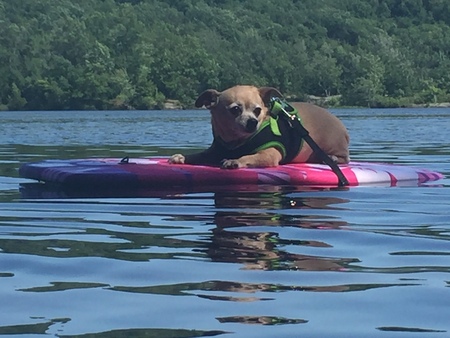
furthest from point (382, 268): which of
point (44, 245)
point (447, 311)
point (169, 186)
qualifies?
point (169, 186)

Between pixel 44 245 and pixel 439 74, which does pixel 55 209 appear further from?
pixel 439 74

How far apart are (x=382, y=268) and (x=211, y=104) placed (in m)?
4.64

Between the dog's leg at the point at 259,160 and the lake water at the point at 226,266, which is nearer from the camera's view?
the lake water at the point at 226,266

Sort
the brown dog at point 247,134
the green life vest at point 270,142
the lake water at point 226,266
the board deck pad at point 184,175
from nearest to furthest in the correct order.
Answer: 1. the lake water at point 226,266
2. the board deck pad at point 184,175
3. the brown dog at point 247,134
4. the green life vest at point 270,142

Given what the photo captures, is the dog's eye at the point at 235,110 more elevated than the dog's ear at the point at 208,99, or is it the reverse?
the dog's ear at the point at 208,99

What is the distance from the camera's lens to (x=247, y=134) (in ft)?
29.7

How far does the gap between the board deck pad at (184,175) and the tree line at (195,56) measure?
73.7 metres

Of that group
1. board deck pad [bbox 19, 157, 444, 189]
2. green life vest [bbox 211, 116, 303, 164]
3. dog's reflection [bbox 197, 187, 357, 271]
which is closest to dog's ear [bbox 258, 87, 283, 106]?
green life vest [bbox 211, 116, 303, 164]

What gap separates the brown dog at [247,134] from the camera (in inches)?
353

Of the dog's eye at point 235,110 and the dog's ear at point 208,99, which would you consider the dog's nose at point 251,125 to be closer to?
the dog's eye at point 235,110

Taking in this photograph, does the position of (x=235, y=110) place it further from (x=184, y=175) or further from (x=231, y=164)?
(x=184, y=175)

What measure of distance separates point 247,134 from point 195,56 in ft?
284

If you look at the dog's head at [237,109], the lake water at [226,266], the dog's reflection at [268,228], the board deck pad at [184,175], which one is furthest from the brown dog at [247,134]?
the lake water at [226,266]

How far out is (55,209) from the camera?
7.27 meters
